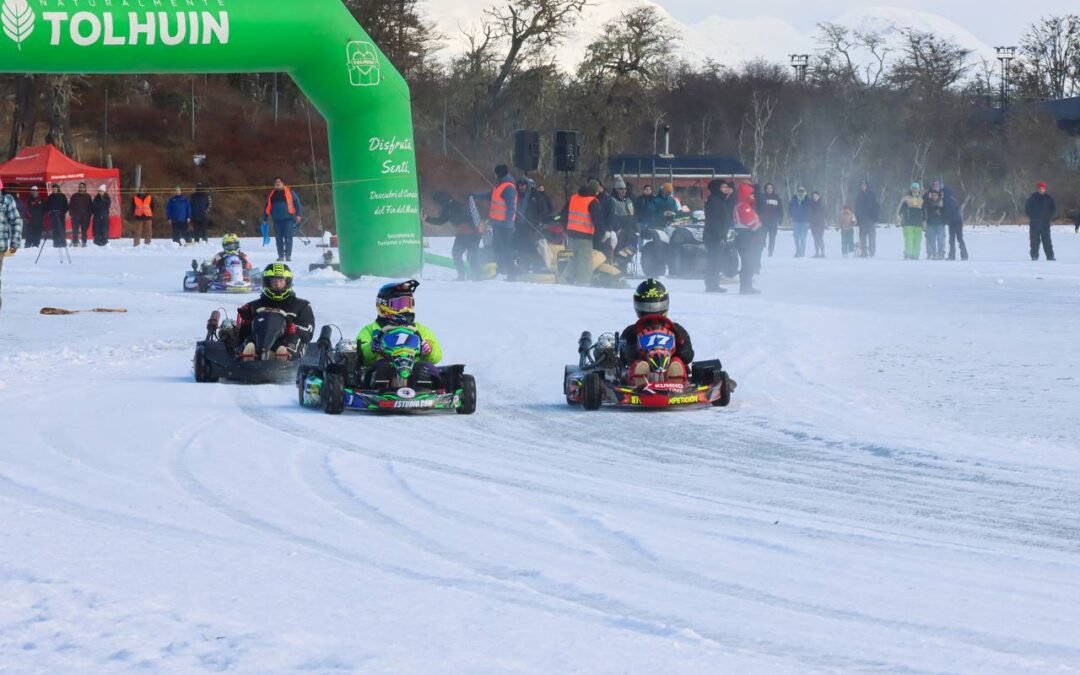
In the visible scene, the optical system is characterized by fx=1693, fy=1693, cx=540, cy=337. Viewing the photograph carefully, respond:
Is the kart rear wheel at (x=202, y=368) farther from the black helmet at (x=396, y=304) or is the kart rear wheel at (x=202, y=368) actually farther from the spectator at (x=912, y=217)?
the spectator at (x=912, y=217)

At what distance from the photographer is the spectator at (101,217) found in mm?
37906

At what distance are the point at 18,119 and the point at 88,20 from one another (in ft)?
113

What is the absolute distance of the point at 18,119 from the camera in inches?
2077

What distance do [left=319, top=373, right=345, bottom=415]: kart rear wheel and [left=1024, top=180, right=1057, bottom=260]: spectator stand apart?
71.3ft

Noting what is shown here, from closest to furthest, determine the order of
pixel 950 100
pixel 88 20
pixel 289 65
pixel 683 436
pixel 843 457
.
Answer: pixel 843 457 < pixel 683 436 < pixel 88 20 < pixel 289 65 < pixel 950 100

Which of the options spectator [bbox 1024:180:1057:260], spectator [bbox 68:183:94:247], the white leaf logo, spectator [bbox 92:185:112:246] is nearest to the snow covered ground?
the white leaf logo

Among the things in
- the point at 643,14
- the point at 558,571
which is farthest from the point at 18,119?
the point at 558,571

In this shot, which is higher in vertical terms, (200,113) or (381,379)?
(200,113)

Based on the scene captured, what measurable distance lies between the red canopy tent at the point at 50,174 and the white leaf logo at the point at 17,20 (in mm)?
19405

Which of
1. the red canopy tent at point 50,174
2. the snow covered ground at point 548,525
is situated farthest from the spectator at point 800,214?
the snow covered ground at point 548,525

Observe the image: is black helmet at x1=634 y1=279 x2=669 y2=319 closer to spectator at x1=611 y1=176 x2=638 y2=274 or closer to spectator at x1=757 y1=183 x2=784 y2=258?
spectator at x1=611 y1=176 x2=638 y2=274

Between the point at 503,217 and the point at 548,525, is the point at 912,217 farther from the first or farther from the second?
the point at 548,525

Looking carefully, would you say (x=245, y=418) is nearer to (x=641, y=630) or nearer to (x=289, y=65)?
(x=641, y=630)

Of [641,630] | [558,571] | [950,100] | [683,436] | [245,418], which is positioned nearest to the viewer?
[641,630]
